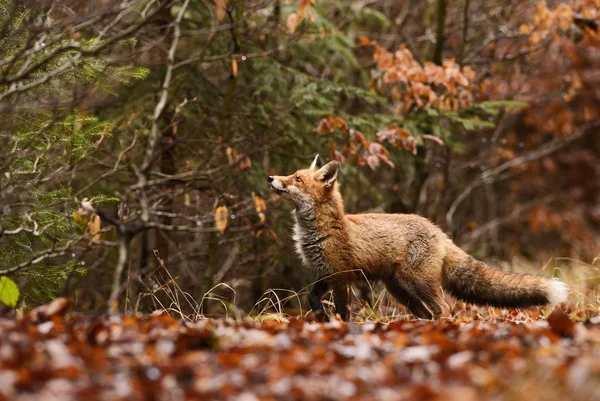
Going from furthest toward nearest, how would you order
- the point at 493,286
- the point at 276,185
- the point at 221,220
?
the point at 276,185 < the point at 493,286 < the point at 221,220

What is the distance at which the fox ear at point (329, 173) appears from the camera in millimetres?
6867

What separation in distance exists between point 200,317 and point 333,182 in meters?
1.96

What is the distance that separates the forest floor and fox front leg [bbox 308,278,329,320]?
1893mm

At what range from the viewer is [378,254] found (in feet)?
22.3

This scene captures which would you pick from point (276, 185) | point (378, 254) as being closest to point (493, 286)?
point (378, 254)

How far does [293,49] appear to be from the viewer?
9445 millimetres


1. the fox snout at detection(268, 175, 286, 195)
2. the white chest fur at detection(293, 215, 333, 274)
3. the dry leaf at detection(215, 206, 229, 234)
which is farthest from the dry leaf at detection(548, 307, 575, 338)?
the fox snout at detection(268, 175, 286, 195)

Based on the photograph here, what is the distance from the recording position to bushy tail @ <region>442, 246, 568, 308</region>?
20.0 ft

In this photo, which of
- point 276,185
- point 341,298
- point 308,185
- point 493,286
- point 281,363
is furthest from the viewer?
point 308,185

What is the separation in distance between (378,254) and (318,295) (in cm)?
74

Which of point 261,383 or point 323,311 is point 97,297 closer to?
point 323,311

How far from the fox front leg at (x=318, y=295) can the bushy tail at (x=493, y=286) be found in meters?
1.25

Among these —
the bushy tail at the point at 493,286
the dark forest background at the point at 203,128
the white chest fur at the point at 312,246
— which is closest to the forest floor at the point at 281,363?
the dark forest background at the point at 203,128

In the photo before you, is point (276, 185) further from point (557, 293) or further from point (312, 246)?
point (557, 293)
